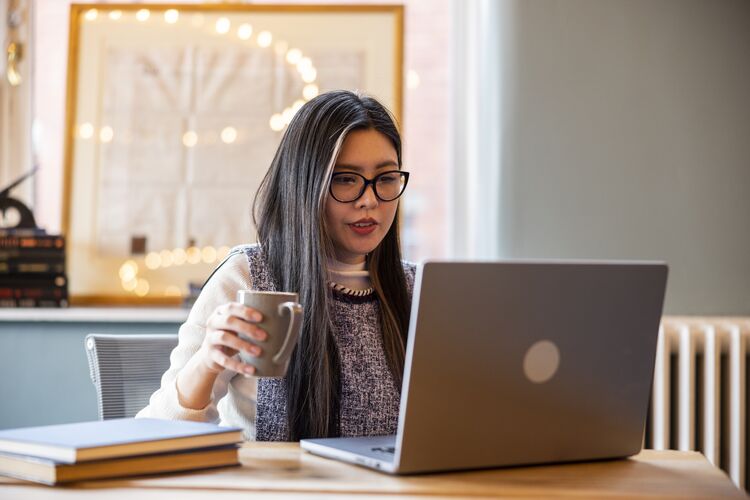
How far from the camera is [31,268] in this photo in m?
2.77

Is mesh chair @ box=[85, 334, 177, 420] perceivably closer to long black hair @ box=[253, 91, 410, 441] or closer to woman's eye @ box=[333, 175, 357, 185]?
long black hair @ box=[253, 91, 410, 441]

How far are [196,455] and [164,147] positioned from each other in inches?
80.5

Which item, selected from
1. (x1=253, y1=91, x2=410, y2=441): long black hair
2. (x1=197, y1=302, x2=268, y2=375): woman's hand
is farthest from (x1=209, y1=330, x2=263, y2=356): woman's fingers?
(x1=253, y1=91, x2=410, y2=441): long black hair

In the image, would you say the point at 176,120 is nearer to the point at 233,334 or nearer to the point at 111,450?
the point at 233,334

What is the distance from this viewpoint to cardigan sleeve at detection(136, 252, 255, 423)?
1.26 m

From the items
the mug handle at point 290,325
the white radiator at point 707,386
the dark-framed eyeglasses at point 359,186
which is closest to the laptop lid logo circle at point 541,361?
the mug handle at point 290,325

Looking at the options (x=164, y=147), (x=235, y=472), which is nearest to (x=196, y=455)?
(x=235, y=472)

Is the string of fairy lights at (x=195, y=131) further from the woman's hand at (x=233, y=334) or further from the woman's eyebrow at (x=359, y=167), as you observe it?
the woman's hand at (x=233, y=334)

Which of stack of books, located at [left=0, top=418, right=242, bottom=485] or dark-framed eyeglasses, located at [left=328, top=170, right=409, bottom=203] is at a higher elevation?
dark-framed eyeglasses, located at [left=328, top=170, right=409, bottom=203]

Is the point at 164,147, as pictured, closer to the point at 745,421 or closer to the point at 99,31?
the point at 99,31

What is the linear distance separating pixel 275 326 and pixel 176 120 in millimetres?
2018

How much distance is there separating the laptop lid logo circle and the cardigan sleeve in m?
0.49

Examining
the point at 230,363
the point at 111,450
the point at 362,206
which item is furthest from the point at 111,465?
the point at 362,206

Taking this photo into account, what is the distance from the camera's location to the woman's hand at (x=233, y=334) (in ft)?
3.41
